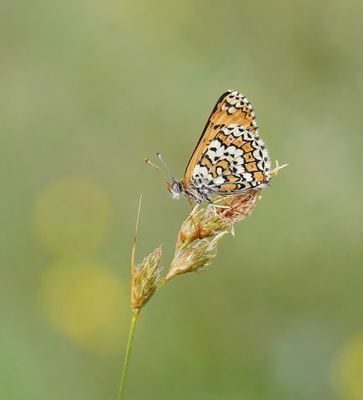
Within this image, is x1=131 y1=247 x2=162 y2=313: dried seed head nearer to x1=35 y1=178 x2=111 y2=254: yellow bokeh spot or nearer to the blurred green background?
the blurred green background

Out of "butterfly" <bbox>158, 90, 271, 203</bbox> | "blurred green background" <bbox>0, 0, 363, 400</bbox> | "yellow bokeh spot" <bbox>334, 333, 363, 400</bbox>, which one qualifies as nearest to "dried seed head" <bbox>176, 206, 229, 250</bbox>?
"butterfly" <bbox>158, 90, 271, 203</bbox>

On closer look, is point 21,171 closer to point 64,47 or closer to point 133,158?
point 133,158

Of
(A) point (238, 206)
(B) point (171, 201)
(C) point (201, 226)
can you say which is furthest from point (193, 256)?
(B) point (171, 201)

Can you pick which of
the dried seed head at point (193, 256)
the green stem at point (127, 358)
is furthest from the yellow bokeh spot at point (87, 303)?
the green stem at point (127, 358)

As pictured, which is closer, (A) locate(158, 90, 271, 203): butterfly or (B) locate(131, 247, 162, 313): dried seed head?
(B) locate(131, 247, 162, 313): dried seed head

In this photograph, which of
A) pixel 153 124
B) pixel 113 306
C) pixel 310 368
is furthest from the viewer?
pixel 153 124

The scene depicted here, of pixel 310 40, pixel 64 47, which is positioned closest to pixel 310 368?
pixel 310 40

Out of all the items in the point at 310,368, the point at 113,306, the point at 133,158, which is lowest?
the point at 310,368
